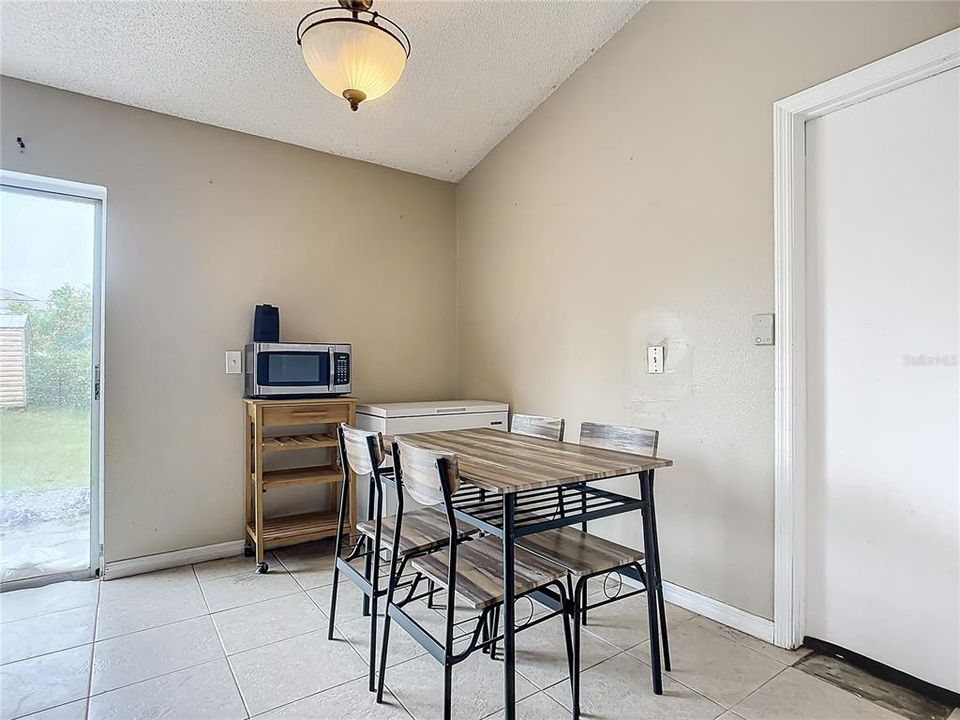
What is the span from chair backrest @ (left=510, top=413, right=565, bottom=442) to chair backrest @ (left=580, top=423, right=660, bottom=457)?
0.13 meters

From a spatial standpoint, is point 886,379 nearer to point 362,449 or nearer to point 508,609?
point 508,609

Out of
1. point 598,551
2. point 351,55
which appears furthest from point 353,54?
point 598,551

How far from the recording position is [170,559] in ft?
9.62

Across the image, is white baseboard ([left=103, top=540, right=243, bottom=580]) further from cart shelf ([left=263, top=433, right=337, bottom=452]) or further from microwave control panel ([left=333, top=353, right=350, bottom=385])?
microwave control panel ([left=333, top=353, right=350, bottom=385])

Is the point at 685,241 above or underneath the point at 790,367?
above

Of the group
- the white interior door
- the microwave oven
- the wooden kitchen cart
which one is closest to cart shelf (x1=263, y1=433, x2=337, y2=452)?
the wooden kitchen cart

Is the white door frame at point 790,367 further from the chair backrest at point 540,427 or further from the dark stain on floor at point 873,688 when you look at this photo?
the chair backrest at point 540,427

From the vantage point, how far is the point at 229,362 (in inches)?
123

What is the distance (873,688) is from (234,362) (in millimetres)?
3285

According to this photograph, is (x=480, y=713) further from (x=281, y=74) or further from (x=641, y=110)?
(x=281, y=74)

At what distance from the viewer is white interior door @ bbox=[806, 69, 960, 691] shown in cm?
176

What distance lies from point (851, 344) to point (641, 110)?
4.78ft

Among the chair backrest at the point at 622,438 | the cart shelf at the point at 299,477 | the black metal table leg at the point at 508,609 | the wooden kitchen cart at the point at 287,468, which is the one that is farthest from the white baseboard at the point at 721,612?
the cart shelf at the point at 299,477

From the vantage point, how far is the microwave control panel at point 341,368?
3.14 m
